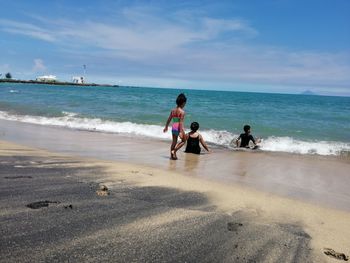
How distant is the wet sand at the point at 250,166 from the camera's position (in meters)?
7.35

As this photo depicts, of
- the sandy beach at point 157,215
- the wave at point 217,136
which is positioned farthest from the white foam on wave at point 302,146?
the sandy beach at point 157,215

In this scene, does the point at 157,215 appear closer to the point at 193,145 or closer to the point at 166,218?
the point at 166,218

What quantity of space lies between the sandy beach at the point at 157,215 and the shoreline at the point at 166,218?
1 centimetres

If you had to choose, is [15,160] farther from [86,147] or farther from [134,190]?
[86,147]

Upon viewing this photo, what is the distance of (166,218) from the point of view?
4.30 meters

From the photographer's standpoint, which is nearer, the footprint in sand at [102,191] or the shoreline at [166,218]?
the shoreline at [166,218]

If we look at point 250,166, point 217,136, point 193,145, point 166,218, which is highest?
point 166,218

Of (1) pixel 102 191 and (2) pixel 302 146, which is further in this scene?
(2) pixel 302 146

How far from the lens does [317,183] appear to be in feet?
27.0

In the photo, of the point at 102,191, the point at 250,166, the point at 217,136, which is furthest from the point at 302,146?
the point at 102,191

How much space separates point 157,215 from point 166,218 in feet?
0.43

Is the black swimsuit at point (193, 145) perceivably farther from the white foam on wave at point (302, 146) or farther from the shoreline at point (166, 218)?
the shoreline at point (166, 218)

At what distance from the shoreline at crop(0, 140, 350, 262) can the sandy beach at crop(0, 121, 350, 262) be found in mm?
10

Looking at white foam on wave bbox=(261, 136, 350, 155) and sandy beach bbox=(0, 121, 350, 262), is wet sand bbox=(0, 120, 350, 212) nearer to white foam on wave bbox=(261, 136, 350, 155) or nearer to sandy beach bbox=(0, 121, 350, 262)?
sandy beach bbox=(0, 121, 350, 262)
